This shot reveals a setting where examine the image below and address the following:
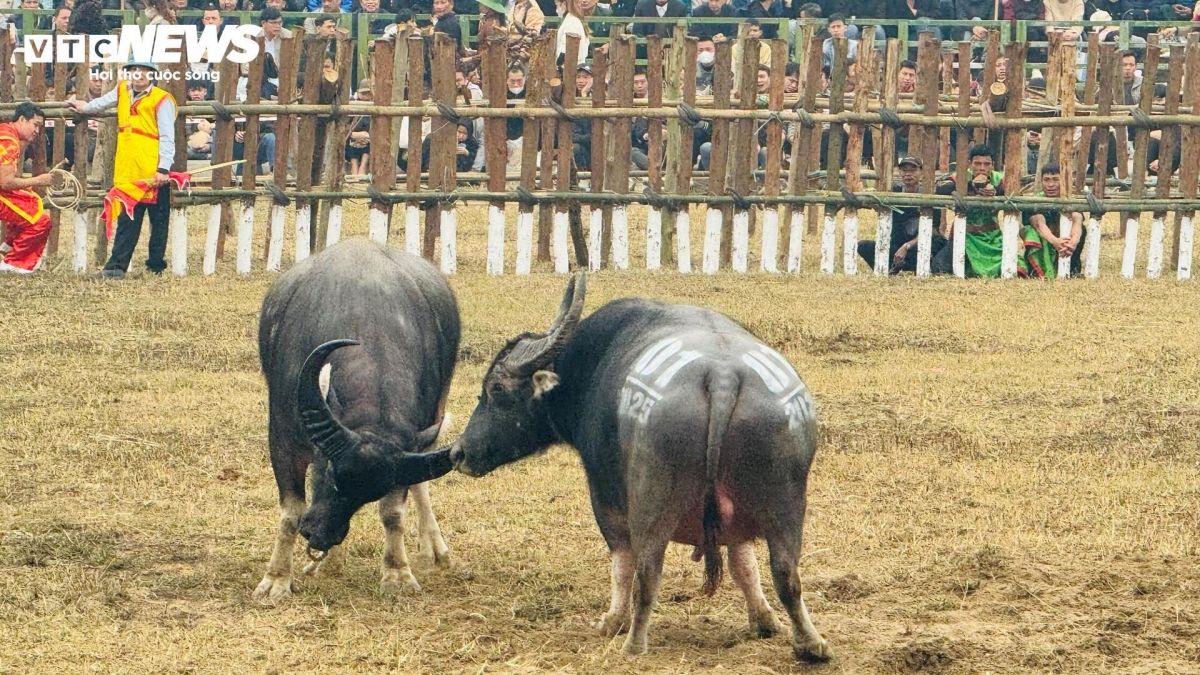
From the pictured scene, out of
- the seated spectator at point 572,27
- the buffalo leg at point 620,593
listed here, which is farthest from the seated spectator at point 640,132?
the buffalo leg at point 620,593

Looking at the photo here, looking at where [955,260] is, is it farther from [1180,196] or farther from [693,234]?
[693,234]

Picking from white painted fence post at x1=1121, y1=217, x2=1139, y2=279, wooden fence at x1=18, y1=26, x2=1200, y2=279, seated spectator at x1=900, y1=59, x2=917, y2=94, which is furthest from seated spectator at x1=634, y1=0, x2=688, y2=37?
white painted fence post at x1=1121, y1=217, x2=1139, y2=279

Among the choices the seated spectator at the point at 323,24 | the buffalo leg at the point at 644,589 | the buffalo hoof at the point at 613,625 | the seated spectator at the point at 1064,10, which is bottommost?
the buffalo hoof at the point at 613,625

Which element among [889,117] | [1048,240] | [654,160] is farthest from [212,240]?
[1048,240]

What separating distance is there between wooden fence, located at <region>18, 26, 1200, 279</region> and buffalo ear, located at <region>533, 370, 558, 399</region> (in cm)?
870

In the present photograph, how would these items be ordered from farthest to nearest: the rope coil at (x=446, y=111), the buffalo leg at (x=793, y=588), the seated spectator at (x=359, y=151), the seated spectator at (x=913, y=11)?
the seated spectator at (x=913, y=11) < the seated spectator at (x=359, y=151) < the rope coil at (x=446, y=111) < the buffalo leg at (x=793, y=588)

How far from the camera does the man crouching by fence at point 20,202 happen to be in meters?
15.8

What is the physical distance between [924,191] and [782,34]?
14.5 feet

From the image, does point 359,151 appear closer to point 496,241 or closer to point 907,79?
point 496,241

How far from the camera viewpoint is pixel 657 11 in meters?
22.9

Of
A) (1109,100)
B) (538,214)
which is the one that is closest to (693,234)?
(538,214)

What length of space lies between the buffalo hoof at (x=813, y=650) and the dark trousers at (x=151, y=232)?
10.5 m

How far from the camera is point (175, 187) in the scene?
16.1 metres

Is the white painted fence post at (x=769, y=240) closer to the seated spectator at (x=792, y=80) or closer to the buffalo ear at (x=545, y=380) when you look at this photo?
the seated spectator at (x=792, y=80)
